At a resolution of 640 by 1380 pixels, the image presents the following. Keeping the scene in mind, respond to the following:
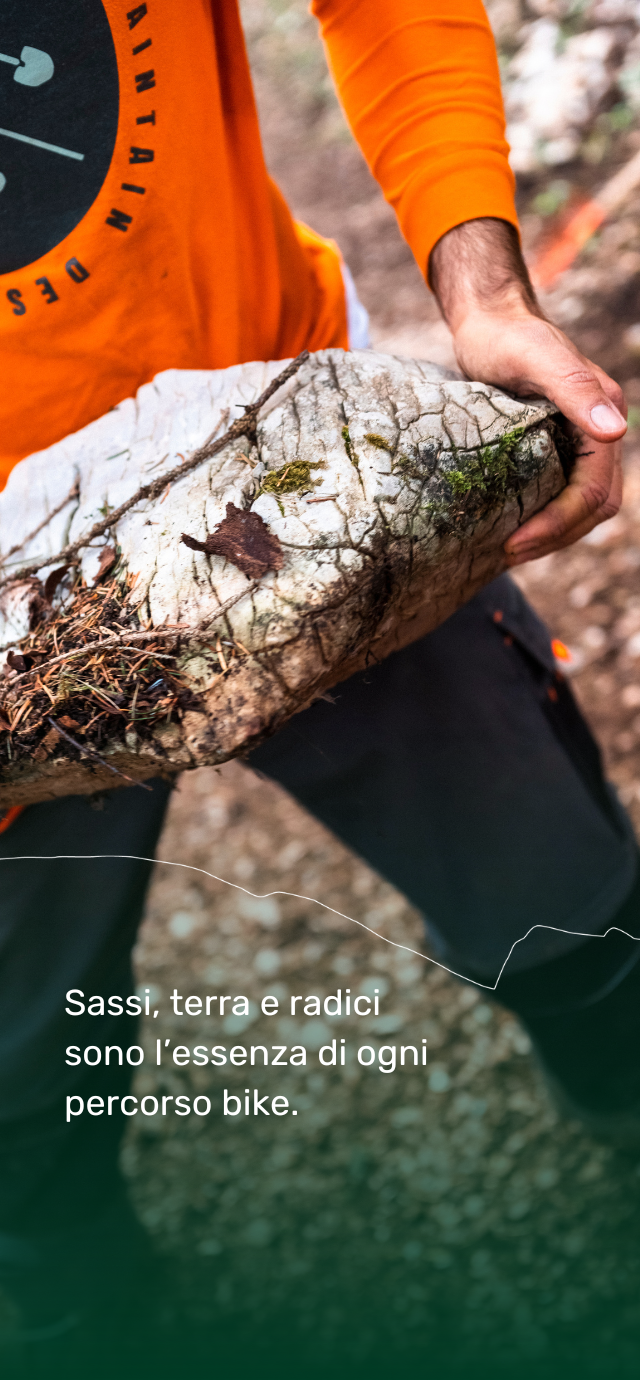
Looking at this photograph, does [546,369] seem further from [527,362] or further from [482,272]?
[482,272]

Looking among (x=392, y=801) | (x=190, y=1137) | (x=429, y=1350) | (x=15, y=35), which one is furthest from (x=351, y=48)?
(x=429, y=1350)

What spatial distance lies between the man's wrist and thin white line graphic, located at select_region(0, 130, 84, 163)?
1.37 feet

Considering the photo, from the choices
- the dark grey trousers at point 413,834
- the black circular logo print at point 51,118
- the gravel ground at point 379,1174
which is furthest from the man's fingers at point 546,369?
the gravel ground at point 379,1174

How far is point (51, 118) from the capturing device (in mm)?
785

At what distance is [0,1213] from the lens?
1044mm

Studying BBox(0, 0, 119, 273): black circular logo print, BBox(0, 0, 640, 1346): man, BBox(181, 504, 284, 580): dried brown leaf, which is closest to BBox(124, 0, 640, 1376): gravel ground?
BBox(0, 0, 640, 1346): man

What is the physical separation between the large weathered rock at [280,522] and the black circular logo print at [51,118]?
0.18m

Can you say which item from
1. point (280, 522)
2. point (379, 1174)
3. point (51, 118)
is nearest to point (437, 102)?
point (51, 118)

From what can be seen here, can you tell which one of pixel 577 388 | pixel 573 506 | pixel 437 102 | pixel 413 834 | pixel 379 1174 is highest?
pixel 437 102

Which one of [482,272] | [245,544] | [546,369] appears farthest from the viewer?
[482,272]

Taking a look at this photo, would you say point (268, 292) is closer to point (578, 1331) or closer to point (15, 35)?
point (15, 35)

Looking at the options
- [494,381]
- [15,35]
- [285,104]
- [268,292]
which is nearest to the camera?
[15,35]

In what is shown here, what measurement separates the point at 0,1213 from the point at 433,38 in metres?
1.51

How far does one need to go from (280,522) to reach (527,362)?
1.09ft
